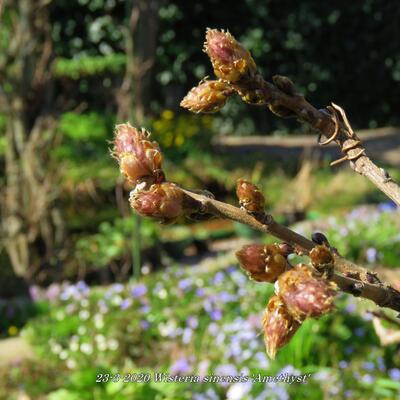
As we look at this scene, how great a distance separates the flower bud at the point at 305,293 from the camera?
0.72 m

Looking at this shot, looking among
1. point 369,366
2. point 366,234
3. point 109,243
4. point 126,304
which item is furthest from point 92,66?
point 369,366

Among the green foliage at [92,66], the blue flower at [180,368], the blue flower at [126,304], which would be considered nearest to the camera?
the blue flower at [180,368]

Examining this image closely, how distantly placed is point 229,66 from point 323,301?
0.32 metres

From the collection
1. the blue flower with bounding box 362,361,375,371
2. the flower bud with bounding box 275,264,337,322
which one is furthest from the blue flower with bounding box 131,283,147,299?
the flower bud with bounding box 275,264,337,322

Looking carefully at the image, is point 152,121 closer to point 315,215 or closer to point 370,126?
point 315,215

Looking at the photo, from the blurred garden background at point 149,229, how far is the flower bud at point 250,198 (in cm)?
41

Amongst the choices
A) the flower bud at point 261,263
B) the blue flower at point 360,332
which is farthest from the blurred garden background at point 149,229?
the flower bud at point 261,263

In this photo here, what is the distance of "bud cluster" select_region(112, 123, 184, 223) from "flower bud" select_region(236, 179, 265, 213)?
0.25 feet

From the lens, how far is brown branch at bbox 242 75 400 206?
3.11 ft

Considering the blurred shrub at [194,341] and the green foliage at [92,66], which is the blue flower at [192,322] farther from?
the green foliage at [92,66]

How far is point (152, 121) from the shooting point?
10703mm

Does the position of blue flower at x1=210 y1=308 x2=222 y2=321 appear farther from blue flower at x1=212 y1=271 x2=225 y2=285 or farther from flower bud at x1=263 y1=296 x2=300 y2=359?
flower bud at x1=263 y1=296 x2=300 y2=359

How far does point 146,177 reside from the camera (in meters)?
0.90

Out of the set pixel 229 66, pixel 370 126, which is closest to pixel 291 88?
pixel 229 66
